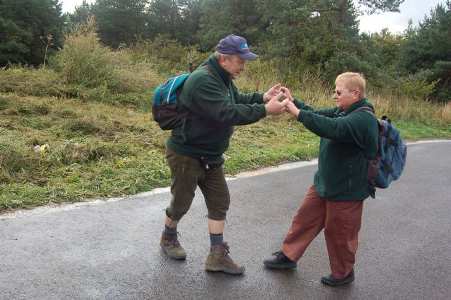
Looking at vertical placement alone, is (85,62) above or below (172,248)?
above

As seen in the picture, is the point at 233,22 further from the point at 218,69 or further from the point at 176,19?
the point at 218,69

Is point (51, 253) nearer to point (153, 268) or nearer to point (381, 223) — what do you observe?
point (153, 268)

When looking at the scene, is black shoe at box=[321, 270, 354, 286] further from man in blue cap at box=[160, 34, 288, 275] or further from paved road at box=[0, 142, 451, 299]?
man in blue cap at box=[160, 34, 288, 275]

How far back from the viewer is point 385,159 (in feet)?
12.7

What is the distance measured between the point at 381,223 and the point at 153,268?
2.96 meters

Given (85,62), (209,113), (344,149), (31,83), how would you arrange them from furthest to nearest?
(85,62) < (31,83) < (344,149) < (209,113)

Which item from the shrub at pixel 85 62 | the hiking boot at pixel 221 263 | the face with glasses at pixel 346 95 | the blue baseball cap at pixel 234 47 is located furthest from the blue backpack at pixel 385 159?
the shrub at pixel 85 62

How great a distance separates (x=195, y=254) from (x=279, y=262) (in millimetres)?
756

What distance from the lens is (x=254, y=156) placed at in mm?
8523

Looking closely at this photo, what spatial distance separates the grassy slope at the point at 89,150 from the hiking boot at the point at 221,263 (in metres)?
2.17

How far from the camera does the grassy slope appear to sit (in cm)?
592

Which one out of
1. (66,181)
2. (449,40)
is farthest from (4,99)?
(449,40)

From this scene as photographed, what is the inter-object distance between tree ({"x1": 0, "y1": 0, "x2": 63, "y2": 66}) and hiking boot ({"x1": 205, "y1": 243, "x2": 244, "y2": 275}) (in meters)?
21.3

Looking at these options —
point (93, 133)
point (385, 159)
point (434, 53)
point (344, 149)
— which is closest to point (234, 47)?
point (344, 149)
